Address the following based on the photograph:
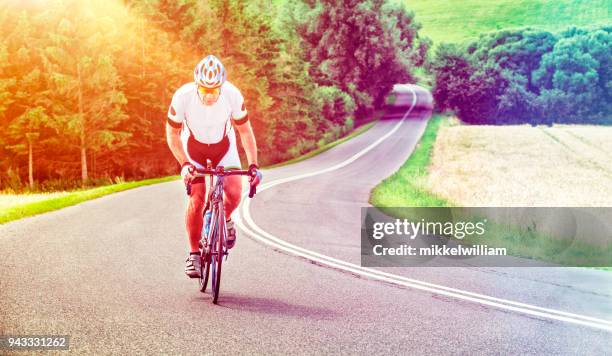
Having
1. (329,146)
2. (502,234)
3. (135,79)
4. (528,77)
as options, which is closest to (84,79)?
(135,79)

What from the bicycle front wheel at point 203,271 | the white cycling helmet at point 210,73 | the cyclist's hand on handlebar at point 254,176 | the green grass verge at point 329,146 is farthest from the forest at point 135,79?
the white cycling helmet at point 210,73

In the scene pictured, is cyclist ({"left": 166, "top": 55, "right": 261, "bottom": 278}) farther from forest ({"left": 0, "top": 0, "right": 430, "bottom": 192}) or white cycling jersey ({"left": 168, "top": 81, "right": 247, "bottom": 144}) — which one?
forest ({"left": 0, "top": 0, "right": 430, "bottom": 192})

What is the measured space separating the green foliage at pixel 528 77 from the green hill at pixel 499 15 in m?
1.23

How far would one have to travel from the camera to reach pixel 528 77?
42188 mm

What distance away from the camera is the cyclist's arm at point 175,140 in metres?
5.95

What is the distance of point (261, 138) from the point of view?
119 feet

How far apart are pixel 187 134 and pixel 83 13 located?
2383 cm

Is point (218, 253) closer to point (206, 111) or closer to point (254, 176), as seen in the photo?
point (254, 176)

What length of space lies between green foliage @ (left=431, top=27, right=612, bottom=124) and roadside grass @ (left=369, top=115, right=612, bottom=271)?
12242 millimetres

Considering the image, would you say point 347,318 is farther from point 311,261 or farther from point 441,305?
point 311,261

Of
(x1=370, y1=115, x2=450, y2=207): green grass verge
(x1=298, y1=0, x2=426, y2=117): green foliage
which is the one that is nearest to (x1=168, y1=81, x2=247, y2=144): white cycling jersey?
(x1=370, y1=115, x2=450, y2=207): green grass verge

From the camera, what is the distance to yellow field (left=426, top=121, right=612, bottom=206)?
1695cm

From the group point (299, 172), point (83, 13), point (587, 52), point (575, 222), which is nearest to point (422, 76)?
point (587, 52)

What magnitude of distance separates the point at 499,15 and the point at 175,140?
1330 inches
